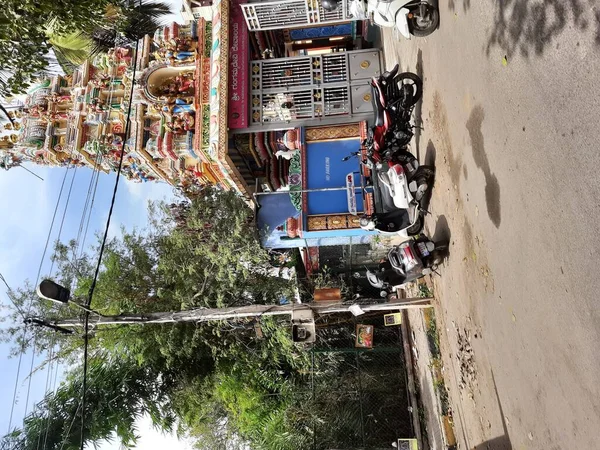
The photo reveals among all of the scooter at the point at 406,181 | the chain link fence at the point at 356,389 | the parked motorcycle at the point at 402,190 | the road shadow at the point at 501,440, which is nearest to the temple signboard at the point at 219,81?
the parked motorcycle at the point at 402,190

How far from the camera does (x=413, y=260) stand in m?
7.45

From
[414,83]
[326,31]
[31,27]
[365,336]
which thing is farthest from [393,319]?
[31,27]

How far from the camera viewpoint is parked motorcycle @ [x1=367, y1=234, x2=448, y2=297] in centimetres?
747

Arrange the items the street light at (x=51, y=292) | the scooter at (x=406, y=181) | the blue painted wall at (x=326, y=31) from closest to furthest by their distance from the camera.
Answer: the street light at (x=51, y=292) < the scooter at (x=406, y=181) < the blue painted wall at (x=326, y=31)

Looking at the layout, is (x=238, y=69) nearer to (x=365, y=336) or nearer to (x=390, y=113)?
(x=390, y=113)

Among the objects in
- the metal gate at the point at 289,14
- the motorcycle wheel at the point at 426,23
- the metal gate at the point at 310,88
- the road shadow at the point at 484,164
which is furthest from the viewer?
the metal gate at the point at 310,88

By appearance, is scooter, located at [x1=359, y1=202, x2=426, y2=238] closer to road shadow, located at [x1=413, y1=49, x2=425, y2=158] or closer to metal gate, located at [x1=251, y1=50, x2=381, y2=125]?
road shadow, located at [x1=413, y1=49, x2=425, y2=158]

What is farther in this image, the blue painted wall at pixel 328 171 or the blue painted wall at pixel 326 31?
the blue painted wall at pixel 326 31

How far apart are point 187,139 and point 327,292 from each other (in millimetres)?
5282

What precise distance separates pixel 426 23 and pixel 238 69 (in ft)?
16.1

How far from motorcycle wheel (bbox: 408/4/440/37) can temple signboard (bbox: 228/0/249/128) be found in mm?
4425

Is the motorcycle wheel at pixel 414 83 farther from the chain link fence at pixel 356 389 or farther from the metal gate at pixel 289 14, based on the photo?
the chain link fence at pixel 356 389

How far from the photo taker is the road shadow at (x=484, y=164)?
5211mm

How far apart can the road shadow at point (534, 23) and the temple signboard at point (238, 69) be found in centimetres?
638
